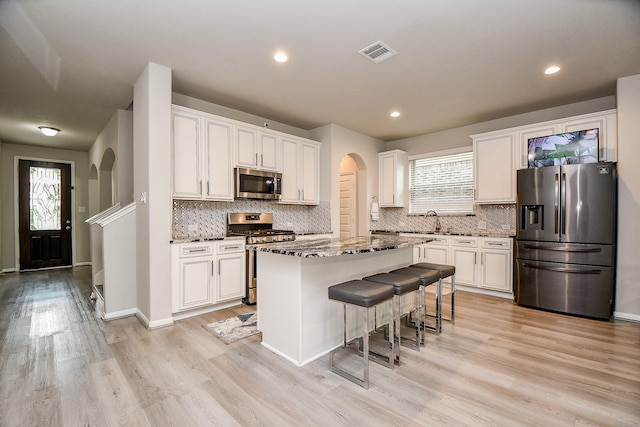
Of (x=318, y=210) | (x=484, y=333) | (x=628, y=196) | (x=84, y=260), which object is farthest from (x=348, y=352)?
(x=84, y=260)

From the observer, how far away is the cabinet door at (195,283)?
10.8ft

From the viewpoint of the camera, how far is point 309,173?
16.5ft

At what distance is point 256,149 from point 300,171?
2.93 feet

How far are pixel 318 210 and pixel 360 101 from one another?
1998mm

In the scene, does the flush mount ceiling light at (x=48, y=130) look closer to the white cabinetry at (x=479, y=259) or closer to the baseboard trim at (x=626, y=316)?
the white cabinetry at (x=479, y=259)

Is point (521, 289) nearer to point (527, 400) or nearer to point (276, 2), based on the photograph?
point (527, 400)

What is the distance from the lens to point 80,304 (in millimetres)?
3908

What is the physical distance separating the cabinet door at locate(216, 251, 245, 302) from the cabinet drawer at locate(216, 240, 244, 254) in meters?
0.06

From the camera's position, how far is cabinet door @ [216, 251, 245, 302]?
3.60m

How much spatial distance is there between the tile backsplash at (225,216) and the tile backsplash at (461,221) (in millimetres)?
1267

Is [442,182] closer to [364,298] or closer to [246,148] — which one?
[246,148]

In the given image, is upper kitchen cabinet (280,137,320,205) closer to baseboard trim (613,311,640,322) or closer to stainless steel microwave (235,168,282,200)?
stainless steel microwave (235,168,282,200)

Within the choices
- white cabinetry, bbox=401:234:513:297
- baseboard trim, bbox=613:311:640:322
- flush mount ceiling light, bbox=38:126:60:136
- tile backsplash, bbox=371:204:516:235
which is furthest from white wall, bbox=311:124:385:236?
Result: flush mount ceiling light, bbox=38:126:60:136

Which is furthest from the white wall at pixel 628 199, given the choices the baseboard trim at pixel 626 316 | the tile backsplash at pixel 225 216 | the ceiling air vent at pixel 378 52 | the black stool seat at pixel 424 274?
the tile backsplash at pixel 225 216
